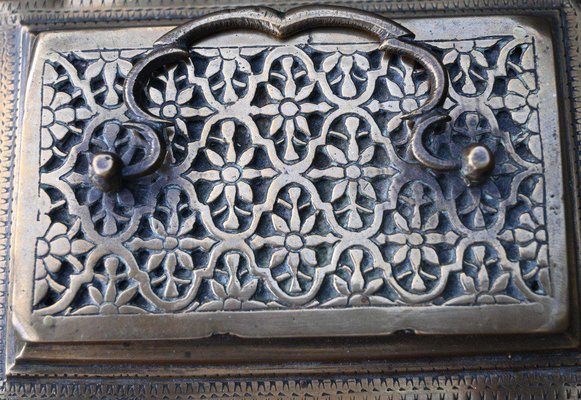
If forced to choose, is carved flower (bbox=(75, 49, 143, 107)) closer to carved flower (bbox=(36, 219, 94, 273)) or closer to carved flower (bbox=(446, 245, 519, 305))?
carved flower (bbox=(36, 219, 94, 273))

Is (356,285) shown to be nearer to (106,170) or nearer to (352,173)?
(352,173)

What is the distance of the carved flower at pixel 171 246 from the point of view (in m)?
0.85

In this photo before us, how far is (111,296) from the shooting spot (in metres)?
0.85

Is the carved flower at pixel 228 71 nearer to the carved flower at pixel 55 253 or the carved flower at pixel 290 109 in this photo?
the carved flower at pixel 290 109

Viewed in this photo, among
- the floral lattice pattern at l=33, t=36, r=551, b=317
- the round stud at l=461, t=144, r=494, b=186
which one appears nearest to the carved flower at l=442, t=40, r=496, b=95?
the floral lattice pattern at l=33, t=36, r=551, b=317

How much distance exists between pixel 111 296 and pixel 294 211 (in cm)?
26

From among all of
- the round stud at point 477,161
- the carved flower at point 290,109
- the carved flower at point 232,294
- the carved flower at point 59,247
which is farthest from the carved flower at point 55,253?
the round stud at point 477,161

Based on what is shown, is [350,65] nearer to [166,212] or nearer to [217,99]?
[217,99]

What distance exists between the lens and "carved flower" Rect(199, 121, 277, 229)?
0.87m

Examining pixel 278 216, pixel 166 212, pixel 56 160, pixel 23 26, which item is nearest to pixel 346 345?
pixel 278 216

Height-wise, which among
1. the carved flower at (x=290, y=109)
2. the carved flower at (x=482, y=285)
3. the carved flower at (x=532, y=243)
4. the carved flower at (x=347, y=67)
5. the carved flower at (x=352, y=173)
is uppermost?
Answer: the carved flower at (x=347, y=67)

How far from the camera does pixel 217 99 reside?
0.90 metres

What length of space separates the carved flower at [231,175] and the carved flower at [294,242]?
45 mm

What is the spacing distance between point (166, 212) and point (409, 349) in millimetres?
359
